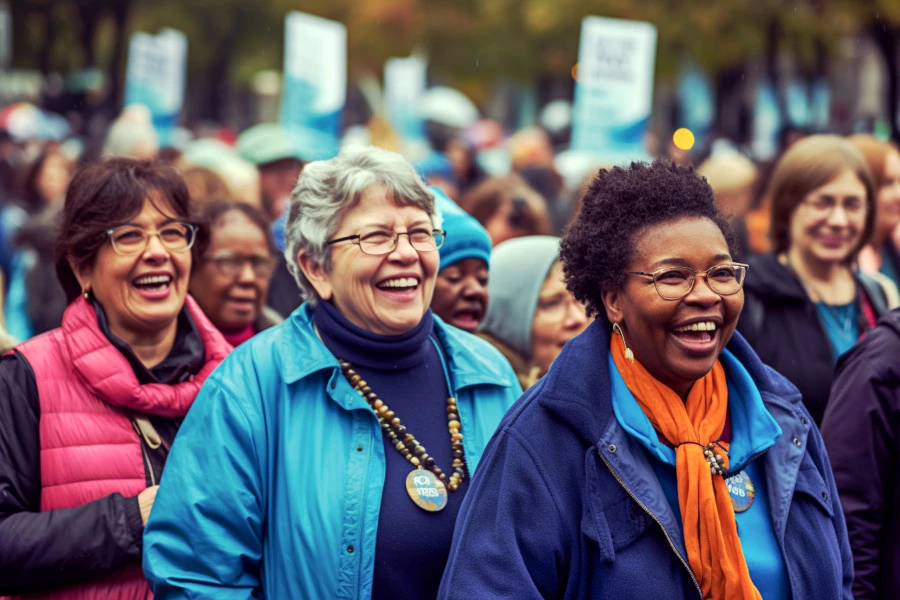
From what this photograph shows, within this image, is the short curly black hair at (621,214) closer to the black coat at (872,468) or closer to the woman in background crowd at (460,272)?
the black coat at (872,468)

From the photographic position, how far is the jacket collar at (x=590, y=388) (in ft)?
9.75

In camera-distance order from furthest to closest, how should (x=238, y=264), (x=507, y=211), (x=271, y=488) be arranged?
(x=507, y=211)
(x=238, y=264)
(x=271, y=488)

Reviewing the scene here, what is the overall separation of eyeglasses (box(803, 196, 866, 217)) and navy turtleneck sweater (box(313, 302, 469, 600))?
→ 2.24 m

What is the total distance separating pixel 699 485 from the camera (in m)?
2.96

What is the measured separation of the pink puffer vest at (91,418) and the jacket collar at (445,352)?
0.45 m

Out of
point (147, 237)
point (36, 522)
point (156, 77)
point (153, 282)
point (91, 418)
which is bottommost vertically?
point (36, 522)

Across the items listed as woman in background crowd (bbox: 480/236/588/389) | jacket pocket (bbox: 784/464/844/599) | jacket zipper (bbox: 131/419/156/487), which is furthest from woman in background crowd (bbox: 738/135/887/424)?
jacket zipper (bbox: 131/419/156/487)

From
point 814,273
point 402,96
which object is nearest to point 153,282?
point 814,273

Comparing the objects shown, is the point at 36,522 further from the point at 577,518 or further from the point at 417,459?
the point at 577,518

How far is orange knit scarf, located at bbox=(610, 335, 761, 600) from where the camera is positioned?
2.92 metres

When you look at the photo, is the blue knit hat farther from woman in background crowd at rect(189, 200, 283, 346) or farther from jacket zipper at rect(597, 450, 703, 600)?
jacket zipper at rect(597, 450, 703, 600)

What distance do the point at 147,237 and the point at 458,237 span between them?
1.34 m

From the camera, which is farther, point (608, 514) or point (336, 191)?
point (336, 191)

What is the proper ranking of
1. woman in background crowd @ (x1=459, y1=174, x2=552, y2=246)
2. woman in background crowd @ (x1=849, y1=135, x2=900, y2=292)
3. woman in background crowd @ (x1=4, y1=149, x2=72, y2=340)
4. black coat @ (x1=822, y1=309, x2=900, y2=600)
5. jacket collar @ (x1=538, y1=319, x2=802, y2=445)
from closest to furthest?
jacket collar @ (x1=538, y1=319, x2=802, y2=445), black coat @ (x1=822, y1=309, x2=900, y2=600), woman in background crowd @ (x1=849, y1=135, x2=900, y2=292), woman in background crowd @ (x1=459, y1=174, x2=552, y2=246), woman in background crowd @ (x1=4, y1=149, x2=72, y2=340)
